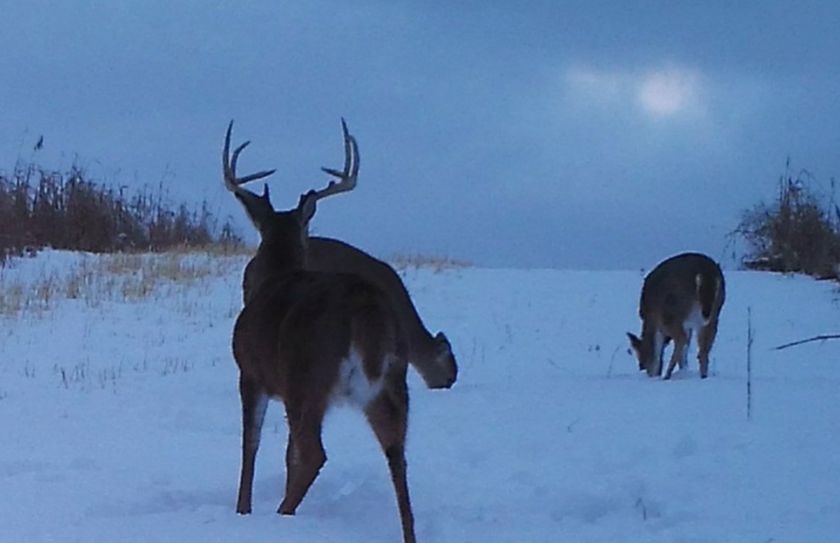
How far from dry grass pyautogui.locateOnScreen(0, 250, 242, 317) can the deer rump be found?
10.3m

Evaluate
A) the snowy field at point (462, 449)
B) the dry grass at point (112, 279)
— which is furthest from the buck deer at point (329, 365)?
the dry grass at point (112, 279)

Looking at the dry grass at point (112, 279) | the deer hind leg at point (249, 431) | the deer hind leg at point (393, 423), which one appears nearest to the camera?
the deer hind leg at point (393, 423)

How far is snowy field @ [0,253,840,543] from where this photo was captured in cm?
664

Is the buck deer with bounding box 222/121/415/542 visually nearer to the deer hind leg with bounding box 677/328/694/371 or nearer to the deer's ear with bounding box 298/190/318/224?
the deer's ear with bounding box 298/190/318/224

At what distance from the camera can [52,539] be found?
5.81 metres

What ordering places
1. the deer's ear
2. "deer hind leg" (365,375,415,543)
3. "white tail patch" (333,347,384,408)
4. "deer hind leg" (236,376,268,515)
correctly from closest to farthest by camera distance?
"white tail patch" (333,347,384,408) < "deer hind leg" (365,375,415,543) < "deer hind leg" (236,376,268,515) < the deer's ear

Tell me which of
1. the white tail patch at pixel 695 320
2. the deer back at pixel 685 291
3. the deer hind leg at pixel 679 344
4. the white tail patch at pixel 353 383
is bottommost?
the white tail patch at pixel 353 383

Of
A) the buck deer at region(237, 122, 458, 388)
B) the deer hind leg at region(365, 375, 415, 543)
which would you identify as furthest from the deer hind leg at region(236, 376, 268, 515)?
the buck deer at region(237, 122, 458, 388)

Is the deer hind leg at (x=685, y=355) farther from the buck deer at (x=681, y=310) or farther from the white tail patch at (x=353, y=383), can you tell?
the white tail patch at (x=353, y=383)

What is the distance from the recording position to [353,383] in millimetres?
6160

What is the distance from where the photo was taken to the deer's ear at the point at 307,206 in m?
8.46

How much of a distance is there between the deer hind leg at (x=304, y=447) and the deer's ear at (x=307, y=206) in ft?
7.50

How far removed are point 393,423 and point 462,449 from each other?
7.99ft

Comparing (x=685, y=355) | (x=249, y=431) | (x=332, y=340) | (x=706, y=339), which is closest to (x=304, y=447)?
(x=332, y=340)
